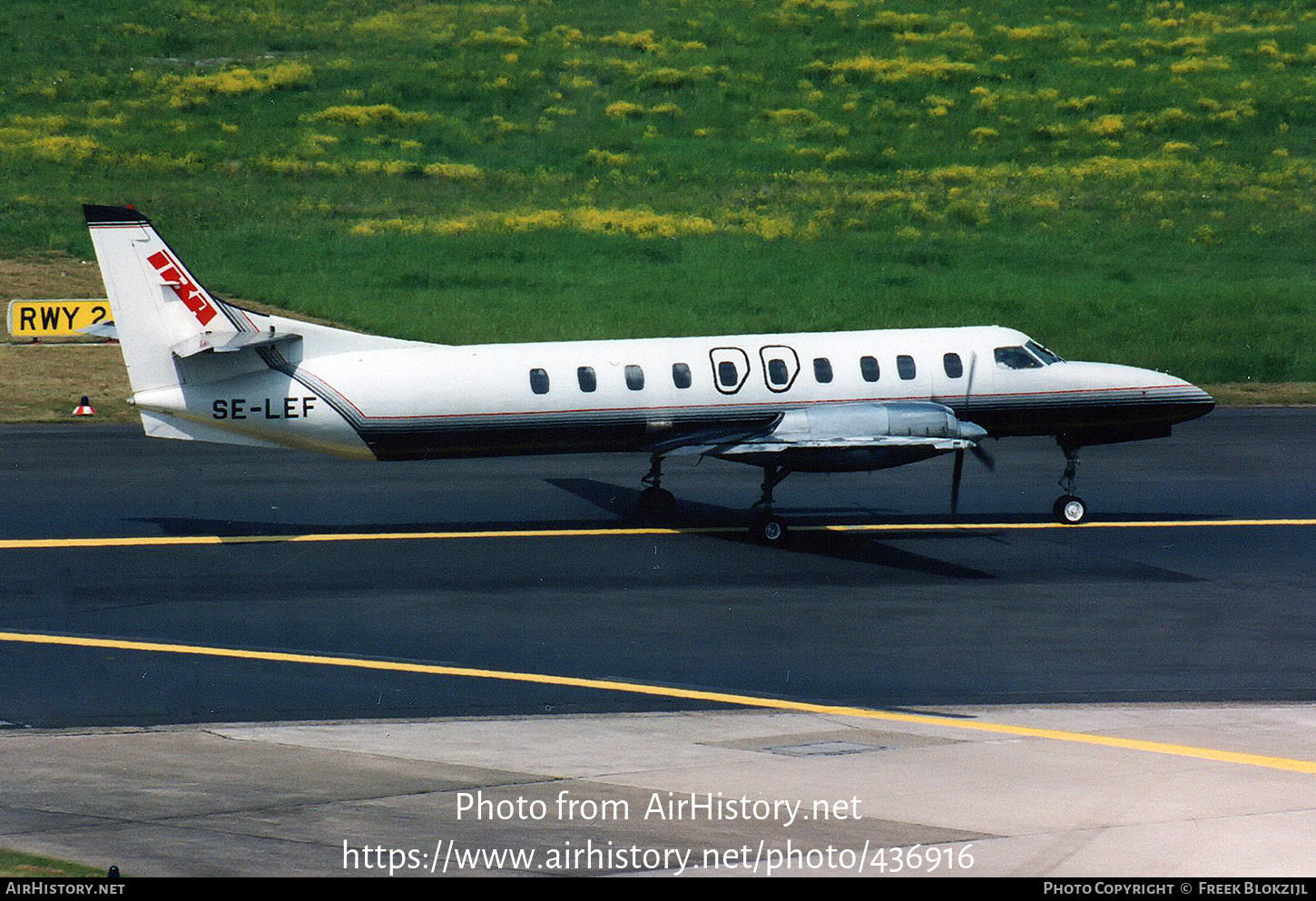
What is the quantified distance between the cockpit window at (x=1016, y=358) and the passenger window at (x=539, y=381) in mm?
7845

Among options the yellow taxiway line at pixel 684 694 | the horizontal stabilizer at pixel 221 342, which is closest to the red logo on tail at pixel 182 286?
the horizontal stabilizer at pixel 221 342

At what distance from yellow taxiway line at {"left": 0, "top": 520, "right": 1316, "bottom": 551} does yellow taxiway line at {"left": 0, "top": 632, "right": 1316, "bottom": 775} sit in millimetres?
6068

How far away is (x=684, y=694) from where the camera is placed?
63.2 feet

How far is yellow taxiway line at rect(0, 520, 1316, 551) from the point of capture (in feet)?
91.6

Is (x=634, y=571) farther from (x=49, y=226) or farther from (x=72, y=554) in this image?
(x=49, y=226)

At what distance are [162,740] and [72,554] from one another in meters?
10.9

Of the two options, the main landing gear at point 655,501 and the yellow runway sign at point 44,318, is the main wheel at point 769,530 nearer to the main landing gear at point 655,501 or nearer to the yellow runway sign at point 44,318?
the main landing gear at point 655,501

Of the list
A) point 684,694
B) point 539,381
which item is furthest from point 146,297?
point 684,694

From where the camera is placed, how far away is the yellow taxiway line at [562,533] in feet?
91.6

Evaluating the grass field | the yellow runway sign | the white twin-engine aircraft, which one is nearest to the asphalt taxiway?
the white twin-engine aircraft

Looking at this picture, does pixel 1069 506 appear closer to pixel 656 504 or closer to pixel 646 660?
pixel 656 504

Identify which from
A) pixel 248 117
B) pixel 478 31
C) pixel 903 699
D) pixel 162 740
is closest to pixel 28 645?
pixel 162 740

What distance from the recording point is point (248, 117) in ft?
259

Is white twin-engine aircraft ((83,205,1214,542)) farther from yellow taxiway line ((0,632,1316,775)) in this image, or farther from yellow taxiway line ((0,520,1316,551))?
yellow taxiway line ((0,632,1316,775))
